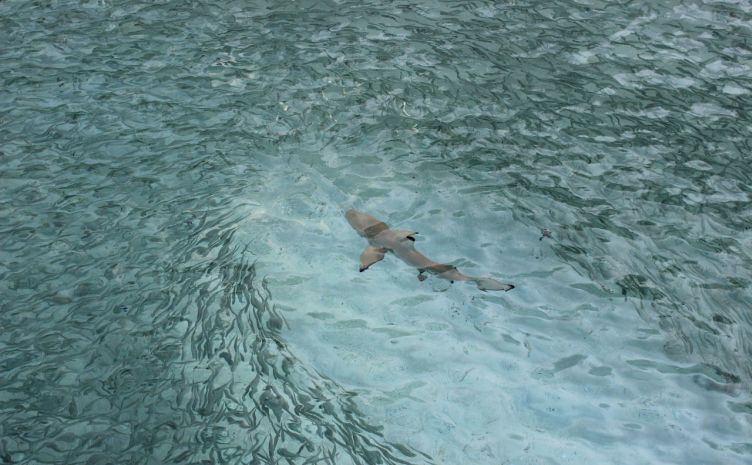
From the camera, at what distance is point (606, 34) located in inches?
85.0

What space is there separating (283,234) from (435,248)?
12.9 inches

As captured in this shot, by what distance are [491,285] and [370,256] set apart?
0.84 feet

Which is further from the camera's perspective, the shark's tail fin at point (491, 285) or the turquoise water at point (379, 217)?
the shark's tail fin at point (491, 285)

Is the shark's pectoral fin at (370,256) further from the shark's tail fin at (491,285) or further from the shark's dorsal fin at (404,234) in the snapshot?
the shark's tail fin at (491,285)

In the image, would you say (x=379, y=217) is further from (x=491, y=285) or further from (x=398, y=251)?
(x=491, y=285)

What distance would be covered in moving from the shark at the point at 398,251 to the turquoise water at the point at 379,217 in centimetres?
2

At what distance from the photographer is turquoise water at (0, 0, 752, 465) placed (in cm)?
124

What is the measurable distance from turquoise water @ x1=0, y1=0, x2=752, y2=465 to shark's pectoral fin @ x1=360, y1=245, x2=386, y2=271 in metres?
0.02

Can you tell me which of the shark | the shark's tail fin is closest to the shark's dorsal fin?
the shark

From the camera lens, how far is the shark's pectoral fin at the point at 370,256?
4.99 ft

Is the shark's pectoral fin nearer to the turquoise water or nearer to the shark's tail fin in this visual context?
the turquoise water

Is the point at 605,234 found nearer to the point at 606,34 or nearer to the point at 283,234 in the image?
the point at 283,234

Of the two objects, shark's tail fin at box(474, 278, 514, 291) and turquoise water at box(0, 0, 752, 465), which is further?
shark's tail fin at box(474, 278, 514, 291)

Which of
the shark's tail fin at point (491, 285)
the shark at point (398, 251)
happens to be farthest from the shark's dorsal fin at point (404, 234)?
the shark's tail fin at point (491, 285)
